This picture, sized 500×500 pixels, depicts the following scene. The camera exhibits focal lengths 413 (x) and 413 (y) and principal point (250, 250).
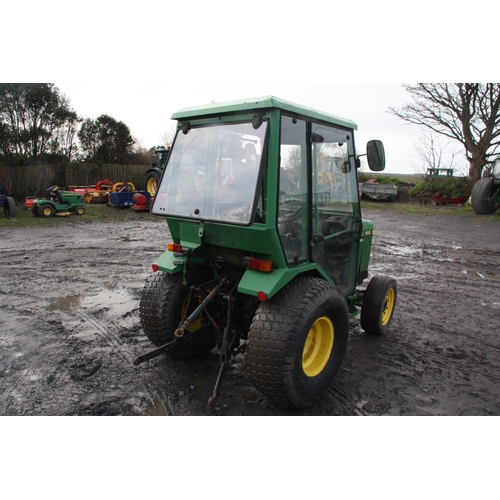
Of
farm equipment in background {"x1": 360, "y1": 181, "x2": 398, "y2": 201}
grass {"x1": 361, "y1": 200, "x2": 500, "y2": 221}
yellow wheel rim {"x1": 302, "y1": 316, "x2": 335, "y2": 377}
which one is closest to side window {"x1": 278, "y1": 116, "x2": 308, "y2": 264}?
yellow wheel rim {"x1": 302, "y1": 316, "x2": 335, "y2": 377}

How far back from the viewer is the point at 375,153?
3715 millimetres

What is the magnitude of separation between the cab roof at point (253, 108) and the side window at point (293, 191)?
0.09 m

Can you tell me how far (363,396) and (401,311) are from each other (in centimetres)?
237

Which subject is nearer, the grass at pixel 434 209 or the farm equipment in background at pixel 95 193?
the grass at pixel 434 209

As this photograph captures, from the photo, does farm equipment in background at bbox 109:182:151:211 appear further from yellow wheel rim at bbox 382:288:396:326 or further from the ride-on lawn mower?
yellow wheel rim at bbox 382:288:396:326

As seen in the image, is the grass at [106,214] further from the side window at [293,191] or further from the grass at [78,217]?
the side window at [293,191]

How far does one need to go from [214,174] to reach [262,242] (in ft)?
2.18

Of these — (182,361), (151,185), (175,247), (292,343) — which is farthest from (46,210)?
(292,343)

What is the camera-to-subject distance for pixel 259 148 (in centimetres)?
289

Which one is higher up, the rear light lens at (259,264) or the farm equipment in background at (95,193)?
the farm equipment in background at (95,193)

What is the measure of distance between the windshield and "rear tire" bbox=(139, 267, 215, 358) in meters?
0.63

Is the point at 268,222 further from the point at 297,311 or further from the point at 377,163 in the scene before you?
the point at 377,163

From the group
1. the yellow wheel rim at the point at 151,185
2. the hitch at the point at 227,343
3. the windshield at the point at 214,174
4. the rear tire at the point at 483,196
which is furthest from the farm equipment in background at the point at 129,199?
the hitch at the point at 227,343

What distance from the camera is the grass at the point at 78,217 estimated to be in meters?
12.8
